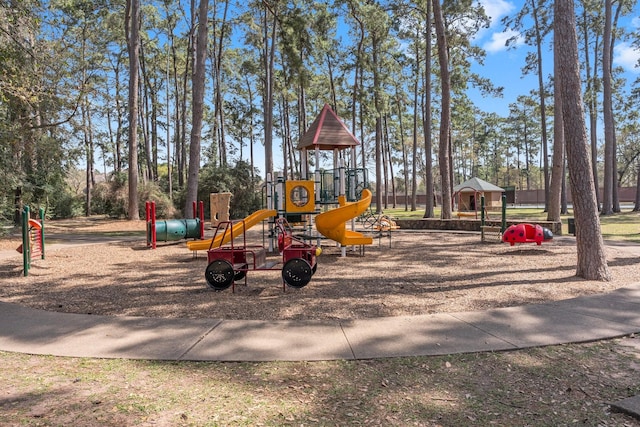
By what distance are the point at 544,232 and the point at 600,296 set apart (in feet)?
24.8

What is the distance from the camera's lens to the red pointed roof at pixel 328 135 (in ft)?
43.9

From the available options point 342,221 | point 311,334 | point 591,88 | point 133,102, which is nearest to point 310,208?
point 342,221

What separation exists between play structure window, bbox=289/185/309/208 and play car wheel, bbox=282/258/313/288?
489cm

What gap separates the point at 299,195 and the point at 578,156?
23.9 feet

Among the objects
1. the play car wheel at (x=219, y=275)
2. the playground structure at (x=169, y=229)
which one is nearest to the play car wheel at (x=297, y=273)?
the play car wheel at (x=219, y=275)

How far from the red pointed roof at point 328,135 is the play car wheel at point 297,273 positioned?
6.50 m

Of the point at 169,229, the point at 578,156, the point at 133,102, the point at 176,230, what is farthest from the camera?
the point at 133,102

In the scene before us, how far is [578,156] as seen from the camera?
7.68 metres

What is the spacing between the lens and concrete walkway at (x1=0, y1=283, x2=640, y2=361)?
4.36 metres

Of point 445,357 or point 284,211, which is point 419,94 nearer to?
point 284,211

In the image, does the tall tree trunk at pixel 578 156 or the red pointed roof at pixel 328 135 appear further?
the red pointed roof at pixel 328 135

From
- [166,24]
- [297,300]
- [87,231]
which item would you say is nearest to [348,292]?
[297,300]

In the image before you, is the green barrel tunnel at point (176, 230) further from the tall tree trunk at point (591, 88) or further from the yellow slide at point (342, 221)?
the tall tree trunk at point (591, 88)

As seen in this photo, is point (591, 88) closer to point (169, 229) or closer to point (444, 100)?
point (444, 100)
